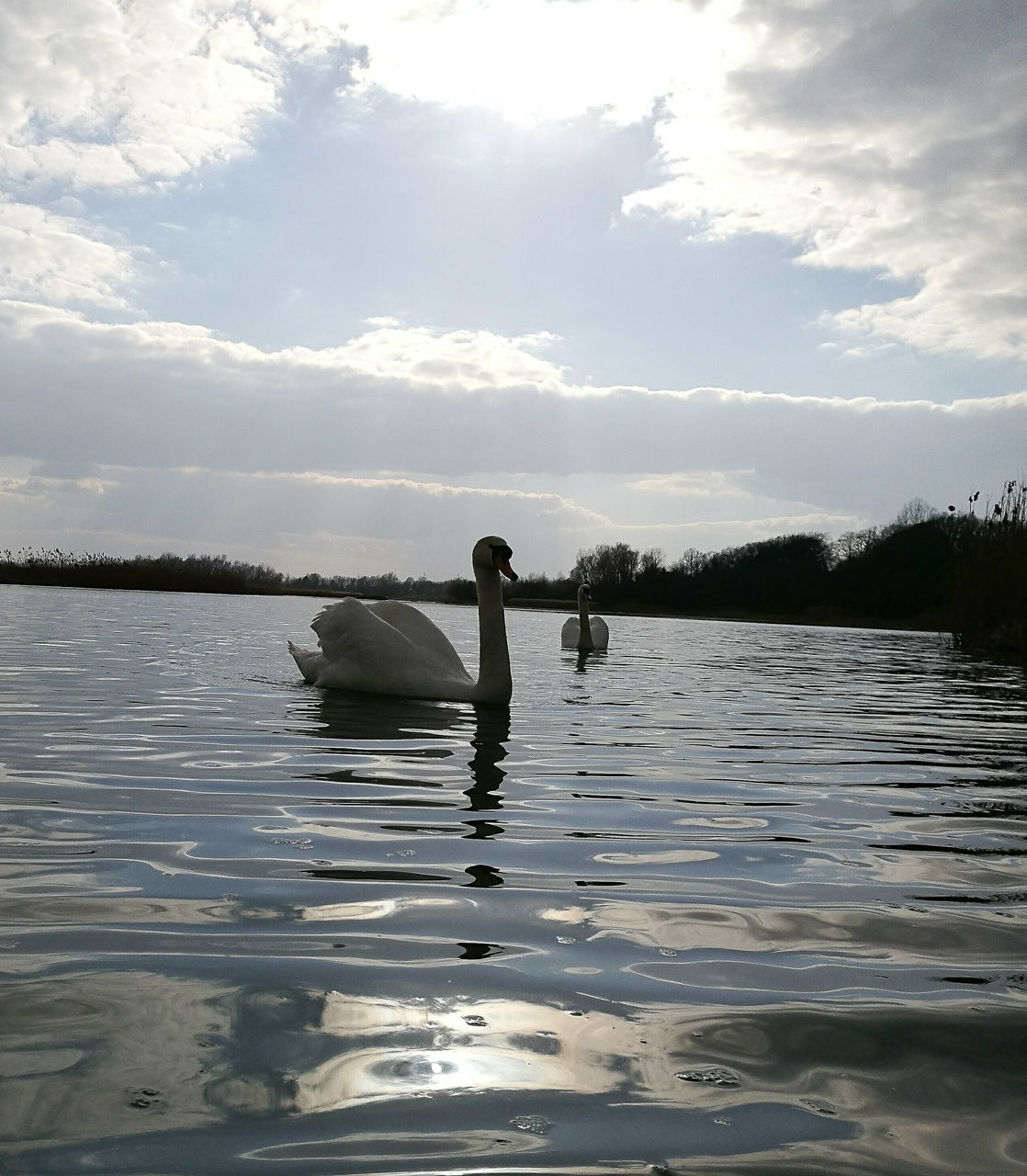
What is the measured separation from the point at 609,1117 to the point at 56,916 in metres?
1.76

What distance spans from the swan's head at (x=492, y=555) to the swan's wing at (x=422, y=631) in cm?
74

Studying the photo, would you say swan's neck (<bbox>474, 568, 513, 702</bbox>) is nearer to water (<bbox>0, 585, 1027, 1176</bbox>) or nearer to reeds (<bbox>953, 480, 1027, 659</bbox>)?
water (<bbox>0, 585, 1027, 1176</bbox>)

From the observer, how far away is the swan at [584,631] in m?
18.8

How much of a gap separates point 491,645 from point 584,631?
1013cm

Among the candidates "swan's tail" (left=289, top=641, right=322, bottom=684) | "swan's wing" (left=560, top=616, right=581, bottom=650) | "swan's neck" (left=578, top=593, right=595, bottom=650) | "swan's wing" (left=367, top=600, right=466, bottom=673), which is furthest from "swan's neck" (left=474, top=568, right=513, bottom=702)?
"swan's wing" (left=560, top=616, right=581, bottom=650)

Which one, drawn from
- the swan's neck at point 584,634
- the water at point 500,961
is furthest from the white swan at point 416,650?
the swan's neck at point 584,634

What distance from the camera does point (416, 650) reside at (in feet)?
29.7

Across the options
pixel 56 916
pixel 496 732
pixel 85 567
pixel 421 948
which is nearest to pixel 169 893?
pixel 56 916

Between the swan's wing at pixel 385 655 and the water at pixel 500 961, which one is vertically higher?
the swan's wing at pixel 385 655

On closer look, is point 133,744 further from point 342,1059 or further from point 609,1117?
point 609,1117

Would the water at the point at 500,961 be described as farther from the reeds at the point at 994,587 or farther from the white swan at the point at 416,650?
the reeds at the point at 994,587

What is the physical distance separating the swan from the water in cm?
1234

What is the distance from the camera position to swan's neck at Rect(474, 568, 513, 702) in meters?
8.59

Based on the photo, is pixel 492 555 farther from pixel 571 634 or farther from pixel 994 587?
pixel 994 587
